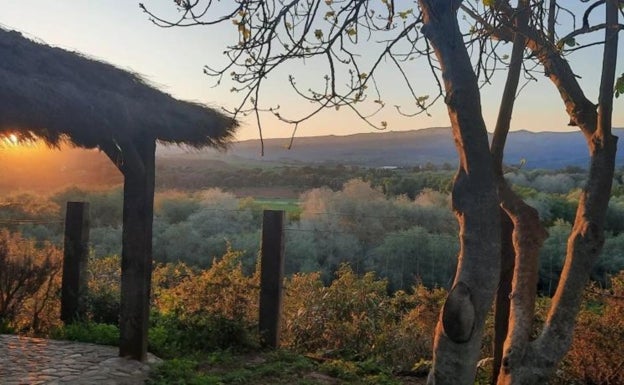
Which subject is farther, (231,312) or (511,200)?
(231,312)

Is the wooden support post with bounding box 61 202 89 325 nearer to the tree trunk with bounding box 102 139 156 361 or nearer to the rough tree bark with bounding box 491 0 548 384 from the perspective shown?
the tree trunk with bounding box 102 139 156 361

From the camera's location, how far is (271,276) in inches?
261

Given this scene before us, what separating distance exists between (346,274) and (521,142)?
778cm

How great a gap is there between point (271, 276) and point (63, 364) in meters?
2.08

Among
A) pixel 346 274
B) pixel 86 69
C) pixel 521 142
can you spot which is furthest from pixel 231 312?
pixel 521 142

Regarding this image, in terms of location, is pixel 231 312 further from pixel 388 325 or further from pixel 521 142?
pixel 521 142

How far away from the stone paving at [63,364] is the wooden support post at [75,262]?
63 cm

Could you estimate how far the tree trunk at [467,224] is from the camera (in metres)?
2.62

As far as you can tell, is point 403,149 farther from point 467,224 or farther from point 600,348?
point 467,224

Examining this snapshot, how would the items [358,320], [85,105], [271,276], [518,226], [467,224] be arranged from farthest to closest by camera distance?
1. [358,320]
2. [271,276]
3. [85,105]
4. [518,226]
5. [467,224]

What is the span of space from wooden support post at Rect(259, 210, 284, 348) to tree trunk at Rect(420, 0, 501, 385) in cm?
398

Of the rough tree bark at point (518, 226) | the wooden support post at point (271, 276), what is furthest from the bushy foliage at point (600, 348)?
the wooden support post at point (271, 276)

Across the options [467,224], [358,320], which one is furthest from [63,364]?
[467,224]

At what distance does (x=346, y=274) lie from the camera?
7680mm
